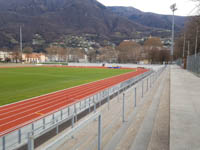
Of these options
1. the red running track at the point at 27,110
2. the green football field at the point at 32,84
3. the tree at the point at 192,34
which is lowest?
Result: the red running track at the point at 27,110

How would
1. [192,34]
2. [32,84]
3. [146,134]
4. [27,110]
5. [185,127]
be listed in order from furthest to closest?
[192,34], [32,84], [27,110], [146,134], [185,127]

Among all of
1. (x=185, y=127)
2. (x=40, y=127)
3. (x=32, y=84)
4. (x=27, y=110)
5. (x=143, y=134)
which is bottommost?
(x=27, y=110)

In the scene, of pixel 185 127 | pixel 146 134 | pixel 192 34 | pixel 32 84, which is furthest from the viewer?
pixel 192 34

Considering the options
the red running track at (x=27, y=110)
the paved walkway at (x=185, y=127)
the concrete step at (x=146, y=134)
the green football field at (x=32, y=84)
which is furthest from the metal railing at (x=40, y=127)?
the green football field at (x=32, y=84)

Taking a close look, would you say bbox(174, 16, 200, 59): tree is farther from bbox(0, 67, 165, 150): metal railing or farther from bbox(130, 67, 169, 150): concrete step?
bbox(0, 67, 165, 150): metal railing

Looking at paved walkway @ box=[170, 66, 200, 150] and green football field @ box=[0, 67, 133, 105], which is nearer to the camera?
paved walkway @ box=[170, 66, 200, 150]

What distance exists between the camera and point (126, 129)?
5465 mm

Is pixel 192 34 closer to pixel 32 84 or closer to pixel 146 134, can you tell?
pixel 32 84

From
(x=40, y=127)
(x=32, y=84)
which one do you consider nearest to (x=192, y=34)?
(x=32, y=84)

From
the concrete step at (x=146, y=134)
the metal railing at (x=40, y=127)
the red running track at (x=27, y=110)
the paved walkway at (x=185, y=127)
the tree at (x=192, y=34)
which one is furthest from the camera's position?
the tree at (x=192, y=34)

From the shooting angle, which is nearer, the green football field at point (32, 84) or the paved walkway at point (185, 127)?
the paved walkway at point (185, 127)

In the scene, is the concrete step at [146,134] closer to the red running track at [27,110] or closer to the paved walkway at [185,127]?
the paved walkway at [185,127]

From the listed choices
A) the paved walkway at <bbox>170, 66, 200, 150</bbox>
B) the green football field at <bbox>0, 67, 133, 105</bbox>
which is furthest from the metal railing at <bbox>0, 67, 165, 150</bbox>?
the green football field at <bbox>0, 67, 133, 105</bbox>

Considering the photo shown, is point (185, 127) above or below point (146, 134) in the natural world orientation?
above
